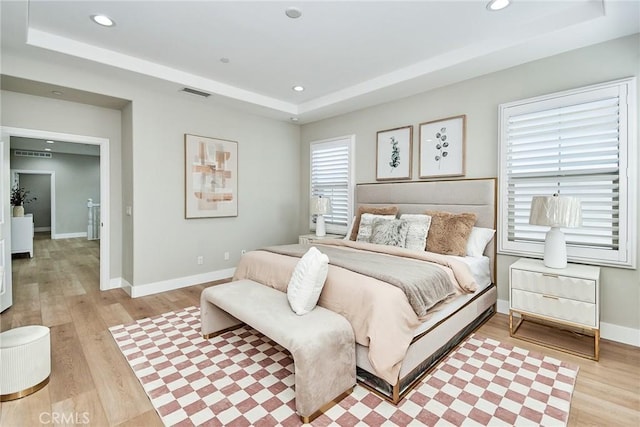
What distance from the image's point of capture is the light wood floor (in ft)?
5.92

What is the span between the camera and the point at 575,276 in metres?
2.52

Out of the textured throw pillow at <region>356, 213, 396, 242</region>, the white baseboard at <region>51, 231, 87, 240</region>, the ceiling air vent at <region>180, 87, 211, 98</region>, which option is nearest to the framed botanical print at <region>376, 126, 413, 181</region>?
the textured throw pillow at <region>356, 213, 396, 242</region>

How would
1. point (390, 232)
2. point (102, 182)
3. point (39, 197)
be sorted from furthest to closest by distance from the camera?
point (39, 197)
point (102, 182)
point (390, 232)

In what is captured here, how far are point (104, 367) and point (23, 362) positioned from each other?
51 cm

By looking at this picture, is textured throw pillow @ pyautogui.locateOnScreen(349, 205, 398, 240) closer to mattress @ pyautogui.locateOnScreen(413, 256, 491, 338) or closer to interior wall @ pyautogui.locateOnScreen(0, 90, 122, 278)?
mattress @ pyautogui.locateOnScreen(413, 256, 491, 338)

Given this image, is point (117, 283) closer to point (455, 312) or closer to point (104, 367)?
point (104, 367)

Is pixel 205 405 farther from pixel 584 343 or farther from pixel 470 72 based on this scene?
pixel 470 72

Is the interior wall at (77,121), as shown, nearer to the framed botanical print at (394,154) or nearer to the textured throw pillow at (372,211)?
the textured throw pillow at (372,211)

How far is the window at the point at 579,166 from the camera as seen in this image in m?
2.64

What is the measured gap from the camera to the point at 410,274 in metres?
2.30

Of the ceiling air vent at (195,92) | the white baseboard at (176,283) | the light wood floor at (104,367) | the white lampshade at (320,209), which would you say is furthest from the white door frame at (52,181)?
the white lampshade at (320,209)

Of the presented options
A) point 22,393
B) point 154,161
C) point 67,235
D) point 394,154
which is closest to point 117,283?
point 154,161

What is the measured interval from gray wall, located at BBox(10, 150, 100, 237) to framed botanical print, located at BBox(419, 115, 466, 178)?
33.8 feet

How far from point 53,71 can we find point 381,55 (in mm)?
3503
